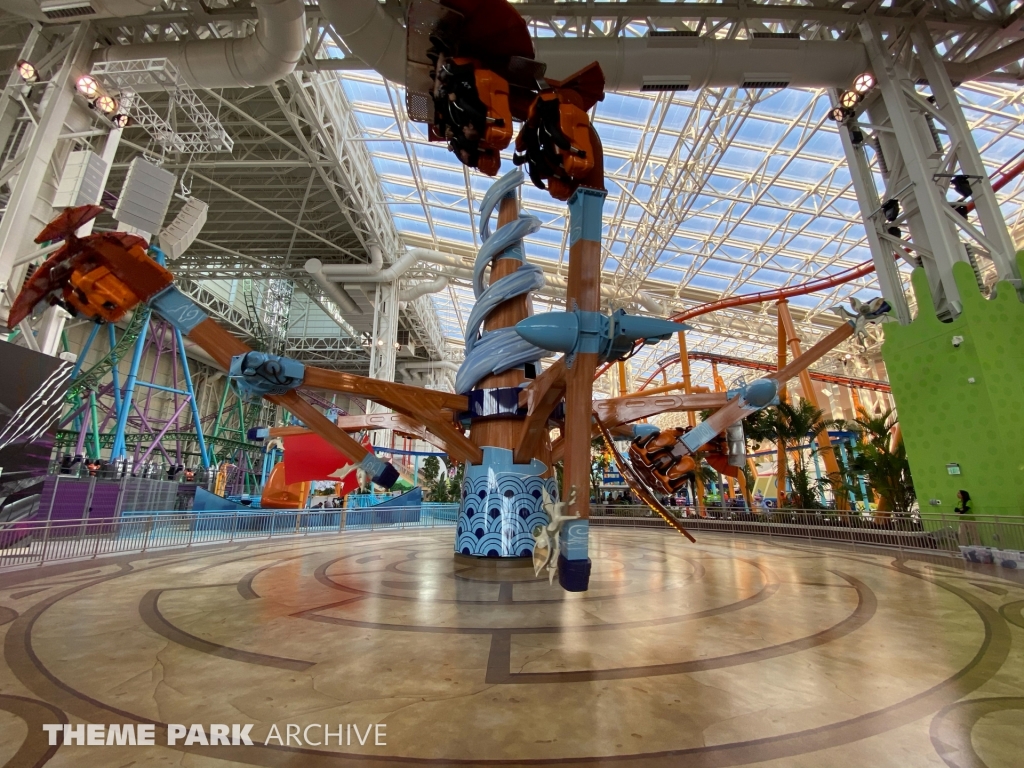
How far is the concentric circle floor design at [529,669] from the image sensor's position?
8.23 feet

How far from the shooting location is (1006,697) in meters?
3.12

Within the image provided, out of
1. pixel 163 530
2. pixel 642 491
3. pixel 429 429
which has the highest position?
pixel 429 429

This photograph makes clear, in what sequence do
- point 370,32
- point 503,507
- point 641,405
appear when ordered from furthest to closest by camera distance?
1. point 370,32
2. point 641,405
3. point 503,507

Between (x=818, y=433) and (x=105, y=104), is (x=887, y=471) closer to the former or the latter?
(x=818, y=433)

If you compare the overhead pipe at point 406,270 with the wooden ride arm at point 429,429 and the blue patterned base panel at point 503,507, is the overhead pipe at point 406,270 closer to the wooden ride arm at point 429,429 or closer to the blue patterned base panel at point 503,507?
the wooden ride arm at point 429,429

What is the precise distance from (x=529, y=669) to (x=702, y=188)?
71.4ft

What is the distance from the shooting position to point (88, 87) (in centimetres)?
1087

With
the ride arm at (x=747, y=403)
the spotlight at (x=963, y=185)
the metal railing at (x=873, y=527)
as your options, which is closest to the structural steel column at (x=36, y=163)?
the ride arm at (x=747, y=403)

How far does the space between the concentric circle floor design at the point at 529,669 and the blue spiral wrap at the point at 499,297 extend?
3.79 meters

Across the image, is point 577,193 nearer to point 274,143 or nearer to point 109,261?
point 109,261

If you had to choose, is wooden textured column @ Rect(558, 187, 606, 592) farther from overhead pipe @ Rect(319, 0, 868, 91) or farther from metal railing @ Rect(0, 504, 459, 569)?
metal railing @ Rect(0, 504, 459, 569)

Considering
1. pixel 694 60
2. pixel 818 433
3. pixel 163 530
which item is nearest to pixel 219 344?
pixel 163 530

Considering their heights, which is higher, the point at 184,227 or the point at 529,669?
the point at 184,227

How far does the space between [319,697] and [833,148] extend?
2424cm
